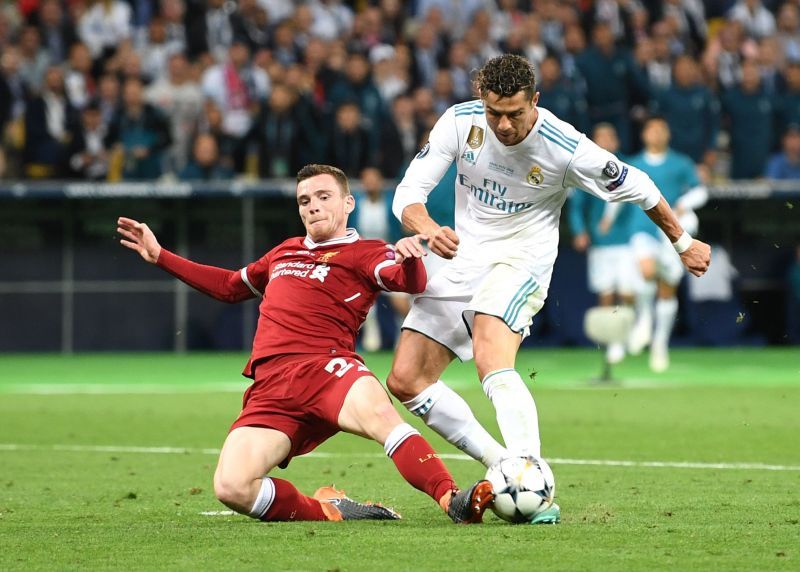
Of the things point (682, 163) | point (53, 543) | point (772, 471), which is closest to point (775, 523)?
point (772, 471)

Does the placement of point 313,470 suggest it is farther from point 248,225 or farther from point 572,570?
point 248,225

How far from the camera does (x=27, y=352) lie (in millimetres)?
19094

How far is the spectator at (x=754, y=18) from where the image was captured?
68.6ft

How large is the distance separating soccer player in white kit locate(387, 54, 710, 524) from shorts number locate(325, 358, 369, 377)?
0.56 m

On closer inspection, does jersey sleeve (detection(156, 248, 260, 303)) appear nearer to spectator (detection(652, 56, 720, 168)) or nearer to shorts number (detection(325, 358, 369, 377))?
shorts number (detection(325, 358, 369, 377))

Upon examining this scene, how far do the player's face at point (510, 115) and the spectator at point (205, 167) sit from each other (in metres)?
12.0

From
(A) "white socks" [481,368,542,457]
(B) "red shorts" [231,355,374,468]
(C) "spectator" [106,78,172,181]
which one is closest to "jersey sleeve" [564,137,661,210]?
(A) "white socks" [481,368,542,457]

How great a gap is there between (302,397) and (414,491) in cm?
138

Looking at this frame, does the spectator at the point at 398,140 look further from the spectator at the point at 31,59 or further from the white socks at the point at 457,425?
the white socks at the point at 457,425

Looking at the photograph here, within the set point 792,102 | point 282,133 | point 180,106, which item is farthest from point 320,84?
point 792,102

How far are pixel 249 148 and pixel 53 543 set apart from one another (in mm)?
13236

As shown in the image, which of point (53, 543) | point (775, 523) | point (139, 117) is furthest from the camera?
point (139, 117)

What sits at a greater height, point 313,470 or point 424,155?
point 424,155

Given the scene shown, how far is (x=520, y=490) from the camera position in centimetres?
613
